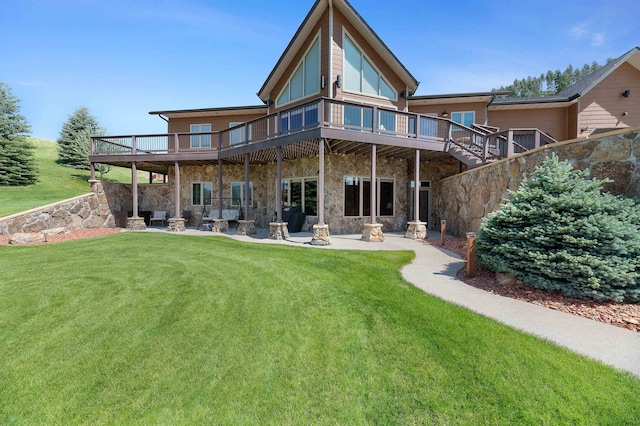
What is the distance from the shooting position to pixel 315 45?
12398mm

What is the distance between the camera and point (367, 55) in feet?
41.2

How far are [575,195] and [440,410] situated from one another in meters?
4.13

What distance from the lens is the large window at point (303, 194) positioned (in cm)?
1209

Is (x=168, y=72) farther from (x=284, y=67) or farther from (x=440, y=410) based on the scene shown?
(x=440, y=410)

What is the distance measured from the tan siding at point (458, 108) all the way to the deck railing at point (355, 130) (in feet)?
6.67

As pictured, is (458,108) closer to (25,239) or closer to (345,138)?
(345,138)

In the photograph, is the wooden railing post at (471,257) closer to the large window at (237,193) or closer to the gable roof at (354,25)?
the gable roof at (354,25)

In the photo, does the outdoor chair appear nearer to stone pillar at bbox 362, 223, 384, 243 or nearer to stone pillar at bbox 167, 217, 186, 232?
stone pillar at bbox 167, 217, 186, 232

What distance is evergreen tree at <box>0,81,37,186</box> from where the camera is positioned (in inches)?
766

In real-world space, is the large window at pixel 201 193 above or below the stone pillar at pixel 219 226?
above

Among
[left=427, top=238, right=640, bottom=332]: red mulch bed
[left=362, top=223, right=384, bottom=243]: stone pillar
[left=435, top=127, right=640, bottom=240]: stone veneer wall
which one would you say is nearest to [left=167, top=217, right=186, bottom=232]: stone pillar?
[left=362, top=223, right=384, bottom=243]: stone pillar

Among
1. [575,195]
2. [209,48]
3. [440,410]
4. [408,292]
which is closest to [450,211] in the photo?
[575,195]

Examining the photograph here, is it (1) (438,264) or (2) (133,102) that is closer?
(1) (438,264)

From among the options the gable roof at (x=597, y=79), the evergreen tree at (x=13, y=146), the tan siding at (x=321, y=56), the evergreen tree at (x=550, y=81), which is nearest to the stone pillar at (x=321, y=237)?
the tan siding at (x=321, y=56)
